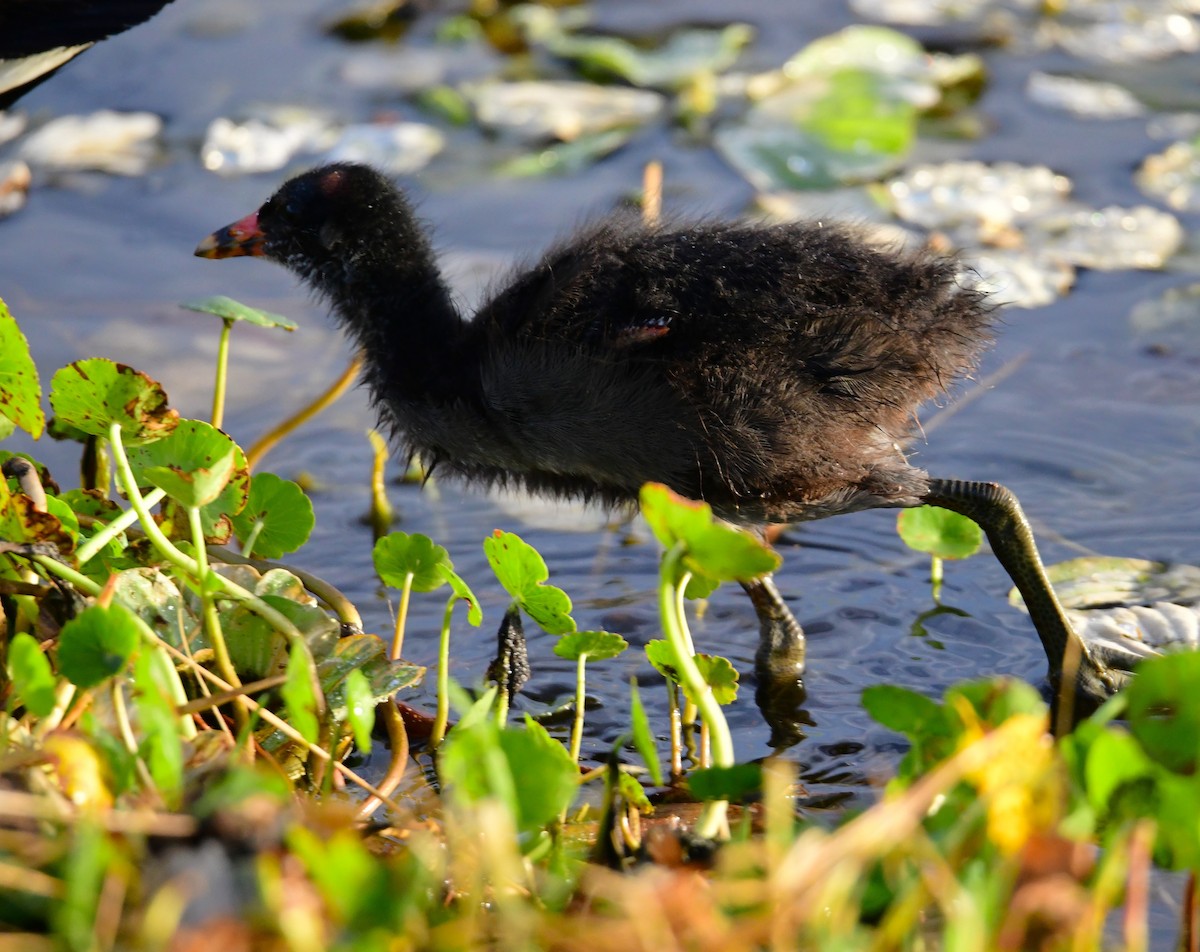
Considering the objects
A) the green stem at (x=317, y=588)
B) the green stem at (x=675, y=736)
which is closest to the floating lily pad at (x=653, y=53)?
A: the green stem at (x=317, y=588)

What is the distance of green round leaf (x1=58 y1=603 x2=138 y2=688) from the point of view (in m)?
1.73

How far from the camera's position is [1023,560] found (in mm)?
2818

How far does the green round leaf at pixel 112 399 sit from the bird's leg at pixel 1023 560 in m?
1.43

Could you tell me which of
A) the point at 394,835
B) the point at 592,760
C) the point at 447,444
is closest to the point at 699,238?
the point at 447,444

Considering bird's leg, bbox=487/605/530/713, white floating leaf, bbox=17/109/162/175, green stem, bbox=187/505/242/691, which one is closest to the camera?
green stem, bbox=187/505/242/691

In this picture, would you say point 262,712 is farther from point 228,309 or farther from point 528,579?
point 228,309

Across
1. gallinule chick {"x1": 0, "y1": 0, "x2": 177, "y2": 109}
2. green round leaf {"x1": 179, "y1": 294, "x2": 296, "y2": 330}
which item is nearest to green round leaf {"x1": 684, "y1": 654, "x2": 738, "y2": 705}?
green round leaf {"x1": 179, "y1": 294, "x2": 296, "y2": 330}

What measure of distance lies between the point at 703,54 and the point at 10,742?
13.8 ft

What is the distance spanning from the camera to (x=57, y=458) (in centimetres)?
362

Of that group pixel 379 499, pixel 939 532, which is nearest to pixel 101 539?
pixel 379 499

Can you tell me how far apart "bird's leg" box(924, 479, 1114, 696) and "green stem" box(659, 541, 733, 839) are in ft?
3.79

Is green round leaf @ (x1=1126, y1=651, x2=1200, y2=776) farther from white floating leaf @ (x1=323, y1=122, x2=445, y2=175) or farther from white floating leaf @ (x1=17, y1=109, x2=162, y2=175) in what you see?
white floating leaf @ (x1=17, y1=109, x2=162, y2=175)

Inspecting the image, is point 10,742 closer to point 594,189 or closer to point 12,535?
point 12,535

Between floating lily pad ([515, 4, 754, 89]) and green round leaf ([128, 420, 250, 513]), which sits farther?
floating lily pad ([515, 4, 754, 89])
